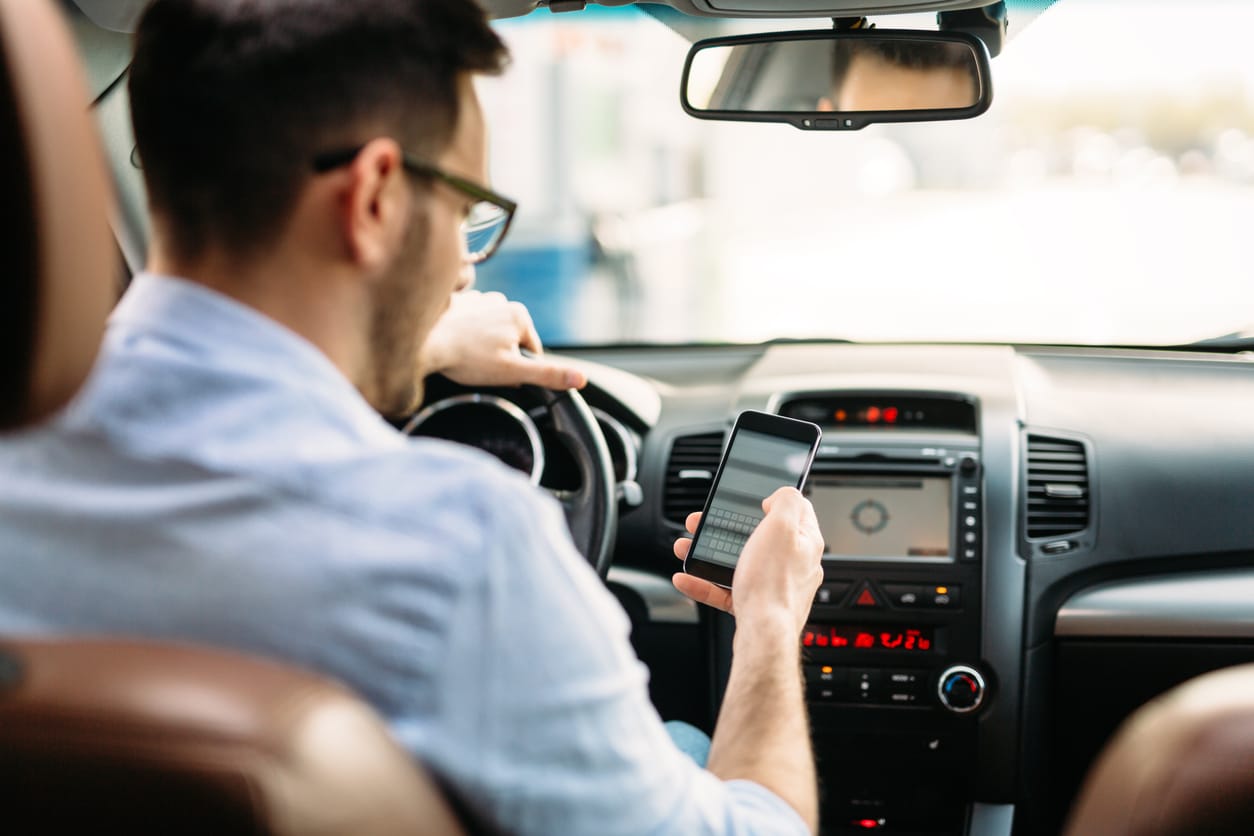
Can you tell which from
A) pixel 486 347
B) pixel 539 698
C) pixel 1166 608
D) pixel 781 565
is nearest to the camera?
pixel 539 698

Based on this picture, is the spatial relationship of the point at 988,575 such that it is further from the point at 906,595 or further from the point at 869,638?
the point at 869,638

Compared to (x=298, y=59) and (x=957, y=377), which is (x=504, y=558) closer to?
(x=298, y=59)

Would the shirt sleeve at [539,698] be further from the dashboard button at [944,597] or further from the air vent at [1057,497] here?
the air vent at [1057,497]

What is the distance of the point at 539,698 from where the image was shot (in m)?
1.28

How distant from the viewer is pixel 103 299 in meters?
1.27

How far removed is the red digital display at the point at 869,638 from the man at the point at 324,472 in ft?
5.84

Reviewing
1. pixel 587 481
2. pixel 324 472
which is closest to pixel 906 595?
pixel 587 481

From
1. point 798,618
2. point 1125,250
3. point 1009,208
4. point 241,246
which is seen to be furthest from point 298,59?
point 1009,208

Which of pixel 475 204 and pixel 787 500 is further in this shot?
pixel 787 500

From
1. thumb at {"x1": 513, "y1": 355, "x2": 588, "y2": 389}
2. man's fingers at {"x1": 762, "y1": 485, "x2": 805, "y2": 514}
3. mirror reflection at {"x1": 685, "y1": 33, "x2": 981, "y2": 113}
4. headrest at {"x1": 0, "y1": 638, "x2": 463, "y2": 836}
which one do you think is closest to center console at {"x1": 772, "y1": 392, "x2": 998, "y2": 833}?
mirror reflection at {"x1": 685, "y1": 33, "x2": 981, "y2": 113}

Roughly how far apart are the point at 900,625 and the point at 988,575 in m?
0.24

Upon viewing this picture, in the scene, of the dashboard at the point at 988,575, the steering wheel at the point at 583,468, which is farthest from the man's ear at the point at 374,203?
the dashboard at the point at 988,575

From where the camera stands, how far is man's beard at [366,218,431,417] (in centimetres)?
154

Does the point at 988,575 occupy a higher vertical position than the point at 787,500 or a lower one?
lower
